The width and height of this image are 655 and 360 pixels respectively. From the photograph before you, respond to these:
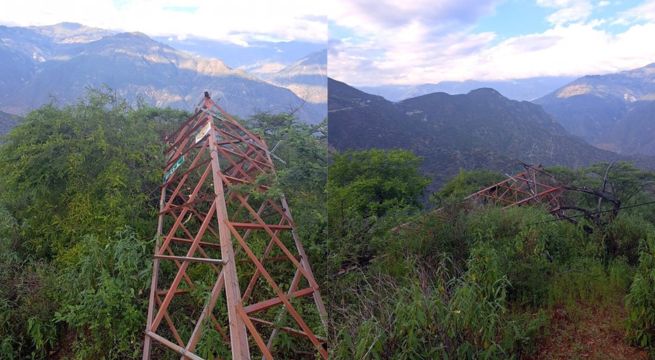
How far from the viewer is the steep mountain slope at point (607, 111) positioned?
20.7 ft

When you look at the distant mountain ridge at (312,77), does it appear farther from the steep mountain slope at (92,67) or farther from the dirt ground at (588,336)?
the steep mountain slope at (92,67)

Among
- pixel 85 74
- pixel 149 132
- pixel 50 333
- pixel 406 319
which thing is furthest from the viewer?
pixel 85 74

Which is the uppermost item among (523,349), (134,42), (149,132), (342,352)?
(134,42)

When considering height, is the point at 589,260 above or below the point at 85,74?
below

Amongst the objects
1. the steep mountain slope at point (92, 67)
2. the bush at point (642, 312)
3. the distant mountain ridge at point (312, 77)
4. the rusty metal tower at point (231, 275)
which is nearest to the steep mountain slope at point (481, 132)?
the distant mountain ridge at point (312, 77)

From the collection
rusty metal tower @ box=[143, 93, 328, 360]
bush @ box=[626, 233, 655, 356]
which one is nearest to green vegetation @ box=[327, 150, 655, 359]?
bush @ box=[626, 233, 655, 356]

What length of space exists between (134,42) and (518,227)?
10909 cm

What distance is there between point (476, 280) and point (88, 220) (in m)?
4.77

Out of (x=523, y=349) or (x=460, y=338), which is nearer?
(x=460, y=338)

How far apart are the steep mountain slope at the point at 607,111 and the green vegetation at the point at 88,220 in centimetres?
411

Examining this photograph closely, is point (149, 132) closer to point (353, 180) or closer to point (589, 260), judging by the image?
point (353, 180)

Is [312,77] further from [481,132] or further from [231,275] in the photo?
[481,132]

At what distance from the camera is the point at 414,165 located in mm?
10648

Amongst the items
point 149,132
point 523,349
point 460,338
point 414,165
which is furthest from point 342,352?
point 414,165
